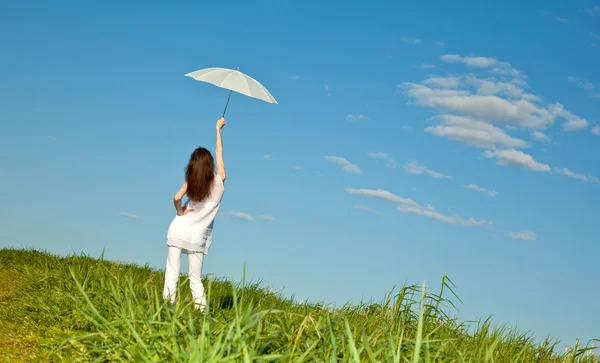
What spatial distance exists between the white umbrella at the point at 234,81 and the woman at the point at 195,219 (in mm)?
1344

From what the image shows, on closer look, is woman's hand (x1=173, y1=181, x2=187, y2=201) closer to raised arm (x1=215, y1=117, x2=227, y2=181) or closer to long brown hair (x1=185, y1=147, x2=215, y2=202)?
long brown hair (x1=185, y1=147, x2=215, y2=202)

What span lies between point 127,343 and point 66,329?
186cm

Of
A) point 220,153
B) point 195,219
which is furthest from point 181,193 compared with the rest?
point 220,153

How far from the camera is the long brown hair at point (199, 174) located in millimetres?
8188

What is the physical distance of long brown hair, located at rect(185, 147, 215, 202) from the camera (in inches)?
322

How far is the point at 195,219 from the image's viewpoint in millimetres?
8336

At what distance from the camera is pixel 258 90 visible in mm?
9781

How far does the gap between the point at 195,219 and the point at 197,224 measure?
7 cm

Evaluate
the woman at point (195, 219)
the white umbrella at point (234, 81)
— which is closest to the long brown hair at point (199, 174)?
the woman at point (195, 219)

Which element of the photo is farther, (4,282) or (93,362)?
(4,282)

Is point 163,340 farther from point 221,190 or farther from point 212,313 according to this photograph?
point 221,190

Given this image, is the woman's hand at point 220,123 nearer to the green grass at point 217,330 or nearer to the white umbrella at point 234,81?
the white umbrella at point 234,81

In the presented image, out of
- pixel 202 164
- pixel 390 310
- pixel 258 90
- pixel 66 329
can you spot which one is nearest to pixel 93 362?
pixel 66 329

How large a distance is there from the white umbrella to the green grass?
3089 mm
